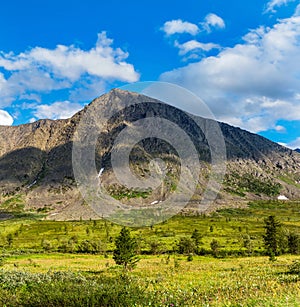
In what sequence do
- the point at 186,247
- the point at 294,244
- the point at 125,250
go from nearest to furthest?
the point at 125,250 < the point at 294,244 < the point at 186,247

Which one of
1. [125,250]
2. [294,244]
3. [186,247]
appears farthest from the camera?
[186,247]

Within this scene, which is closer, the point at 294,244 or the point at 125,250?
the point at 125,250

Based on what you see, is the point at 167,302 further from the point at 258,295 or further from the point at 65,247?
the point at 65,247

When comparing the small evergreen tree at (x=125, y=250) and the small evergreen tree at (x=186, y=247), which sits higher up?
the small evergreen tree at (x=125, y=250)

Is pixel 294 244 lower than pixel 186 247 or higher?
higher

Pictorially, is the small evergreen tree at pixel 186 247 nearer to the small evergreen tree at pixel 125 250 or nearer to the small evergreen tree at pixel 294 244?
the small evergreen tree at pixel 294 244

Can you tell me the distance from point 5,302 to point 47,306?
3448 mm

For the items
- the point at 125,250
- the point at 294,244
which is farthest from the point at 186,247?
the point at 125,250

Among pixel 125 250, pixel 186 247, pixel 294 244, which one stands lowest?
pixel 186 247

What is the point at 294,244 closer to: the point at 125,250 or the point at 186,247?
the point at 186,247

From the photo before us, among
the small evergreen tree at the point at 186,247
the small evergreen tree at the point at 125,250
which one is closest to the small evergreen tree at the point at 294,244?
the small evergreen tree at the point at 186,247

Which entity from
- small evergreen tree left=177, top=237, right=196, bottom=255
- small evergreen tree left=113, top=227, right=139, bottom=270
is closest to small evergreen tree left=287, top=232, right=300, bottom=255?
small evergreen tree left=177, top=237, right=196, bottom=255

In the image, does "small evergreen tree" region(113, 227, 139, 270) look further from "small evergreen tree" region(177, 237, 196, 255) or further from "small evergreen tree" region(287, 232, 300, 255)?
"small evergreen tree" region(287, 232, 300, 255)

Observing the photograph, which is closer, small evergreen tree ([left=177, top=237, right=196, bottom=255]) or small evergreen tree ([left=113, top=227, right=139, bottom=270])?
small evergreen tree ([left=113, top=227, right=139, bottom=270])
